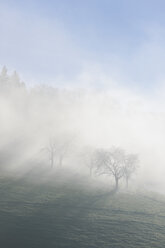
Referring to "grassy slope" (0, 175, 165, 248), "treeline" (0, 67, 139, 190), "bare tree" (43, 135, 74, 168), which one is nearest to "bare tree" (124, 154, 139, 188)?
"treeline" (0, 67, 139, 190)

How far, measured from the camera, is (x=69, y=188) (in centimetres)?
5969

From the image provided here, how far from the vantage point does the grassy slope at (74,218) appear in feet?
95.4

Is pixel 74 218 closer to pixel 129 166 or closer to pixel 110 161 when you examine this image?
pixel 110 161

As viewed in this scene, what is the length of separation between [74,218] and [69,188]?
21730 mm

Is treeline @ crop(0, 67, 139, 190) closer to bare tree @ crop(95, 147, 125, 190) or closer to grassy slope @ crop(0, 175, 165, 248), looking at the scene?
bare tree @ crop(95, 147, 125, 190)

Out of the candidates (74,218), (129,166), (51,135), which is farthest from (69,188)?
(51,135)

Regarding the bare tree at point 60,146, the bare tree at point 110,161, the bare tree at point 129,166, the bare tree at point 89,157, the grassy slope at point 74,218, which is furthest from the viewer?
the bare tree at point 60,146

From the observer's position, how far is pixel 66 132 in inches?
3905

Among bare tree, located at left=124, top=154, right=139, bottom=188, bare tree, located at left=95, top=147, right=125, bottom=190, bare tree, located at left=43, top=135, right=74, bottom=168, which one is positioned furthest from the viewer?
bare tree, located at left=43, top=135, right=74, bottom=168

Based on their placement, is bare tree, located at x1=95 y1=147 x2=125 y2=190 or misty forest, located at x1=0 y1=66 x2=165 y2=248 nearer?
misty forest, located at x1=0 y1=66 x2=165 y2=248

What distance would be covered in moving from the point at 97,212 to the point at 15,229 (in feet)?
68.5

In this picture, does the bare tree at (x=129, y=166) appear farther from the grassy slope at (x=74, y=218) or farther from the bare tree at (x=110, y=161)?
the grassy slope at (x=74, y=218)

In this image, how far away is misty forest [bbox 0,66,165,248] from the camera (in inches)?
1236

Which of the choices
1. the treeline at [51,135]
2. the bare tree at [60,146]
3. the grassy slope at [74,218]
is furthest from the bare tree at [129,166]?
the bare tree at [60,146]
